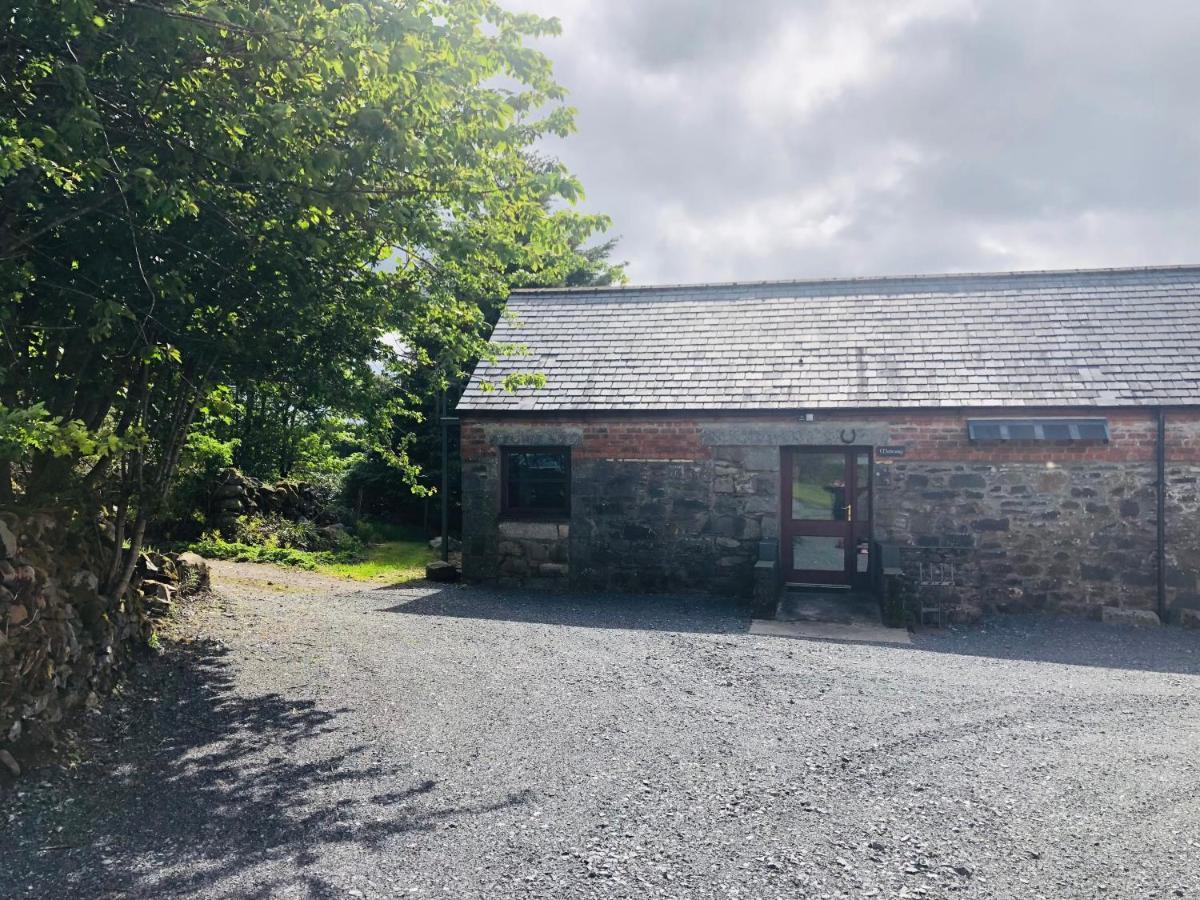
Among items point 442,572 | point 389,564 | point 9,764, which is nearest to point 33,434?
point 9,764

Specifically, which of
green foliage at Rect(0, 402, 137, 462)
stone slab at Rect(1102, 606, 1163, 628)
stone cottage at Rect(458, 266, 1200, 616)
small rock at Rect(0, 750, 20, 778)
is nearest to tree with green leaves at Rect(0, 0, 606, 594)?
green foliage at Rect(0, 402, 137, 462)

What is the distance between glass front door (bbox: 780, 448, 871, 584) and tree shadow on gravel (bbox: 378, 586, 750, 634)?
1349 millimetres

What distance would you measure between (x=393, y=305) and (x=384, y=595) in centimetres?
606

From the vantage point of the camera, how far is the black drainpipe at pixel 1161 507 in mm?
10547

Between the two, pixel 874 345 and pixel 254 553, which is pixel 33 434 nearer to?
pixel 874 345

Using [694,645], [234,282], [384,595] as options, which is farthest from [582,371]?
[234,282]

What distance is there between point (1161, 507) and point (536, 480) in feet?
28.0

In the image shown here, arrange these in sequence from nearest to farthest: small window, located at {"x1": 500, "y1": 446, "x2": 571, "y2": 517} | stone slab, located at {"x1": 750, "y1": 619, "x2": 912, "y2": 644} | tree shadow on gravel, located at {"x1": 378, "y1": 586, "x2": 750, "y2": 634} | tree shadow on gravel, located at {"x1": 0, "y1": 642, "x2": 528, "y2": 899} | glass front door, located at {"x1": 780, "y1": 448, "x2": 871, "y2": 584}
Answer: tree shadow on gravel, located at {"x1": 0, "y1": 642, "x2": 528, "y2": 899} → stone slab, located at {"x1": 750, "y1": 619, "x2": 912, "y2": 644} → tree shadow on gravel, located at {"x1": 378, "y1": 586, "x2": 750, "y2": 634} → glass front door, located at {"x1": 780, "y1": 448, "x2": 871, "y2": 584} → small window, located at {"x1": 500, "y1": 446, "x2": 571, "y2": 517}

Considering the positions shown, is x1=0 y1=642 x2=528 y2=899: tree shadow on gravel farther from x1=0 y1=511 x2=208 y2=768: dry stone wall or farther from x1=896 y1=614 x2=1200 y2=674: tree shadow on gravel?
x1=896 y1=614 x2=1200 y2=674: tree shadow on gravel

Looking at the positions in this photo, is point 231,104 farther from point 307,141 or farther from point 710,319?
point 710,319

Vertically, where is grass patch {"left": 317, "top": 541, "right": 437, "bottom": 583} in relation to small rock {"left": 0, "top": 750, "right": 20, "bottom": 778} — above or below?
below

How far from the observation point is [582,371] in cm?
1314

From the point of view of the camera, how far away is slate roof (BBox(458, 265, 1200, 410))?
1136 cm

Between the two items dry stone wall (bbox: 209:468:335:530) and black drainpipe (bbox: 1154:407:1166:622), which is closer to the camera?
black drainpipe (bbox: 1154:407:1166:622)
